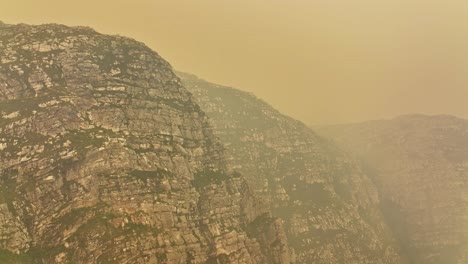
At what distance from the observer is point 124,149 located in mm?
131875

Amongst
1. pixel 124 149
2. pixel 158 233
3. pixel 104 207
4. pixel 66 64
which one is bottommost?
pixel 158 233

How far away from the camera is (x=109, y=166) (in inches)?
4990

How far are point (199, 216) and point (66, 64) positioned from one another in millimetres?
65788

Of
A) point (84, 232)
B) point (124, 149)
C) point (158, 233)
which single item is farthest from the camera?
point (124, 149)

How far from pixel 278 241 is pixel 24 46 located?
110 m

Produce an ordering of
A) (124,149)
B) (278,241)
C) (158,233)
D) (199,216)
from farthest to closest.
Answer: (278,241), (199,216), (124,149), (158,233)

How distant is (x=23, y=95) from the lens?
5335 inches

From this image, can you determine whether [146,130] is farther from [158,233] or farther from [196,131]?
[158,233]

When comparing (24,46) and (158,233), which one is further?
(24,46)

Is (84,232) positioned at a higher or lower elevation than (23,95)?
lower

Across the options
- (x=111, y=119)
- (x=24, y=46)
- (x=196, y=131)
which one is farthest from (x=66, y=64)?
(x=196, y=131)

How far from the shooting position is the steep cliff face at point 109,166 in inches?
4471

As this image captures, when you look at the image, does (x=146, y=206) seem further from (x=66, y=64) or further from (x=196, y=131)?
(x=66, y=64)

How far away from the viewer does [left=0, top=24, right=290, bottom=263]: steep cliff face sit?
113562 millimetres
